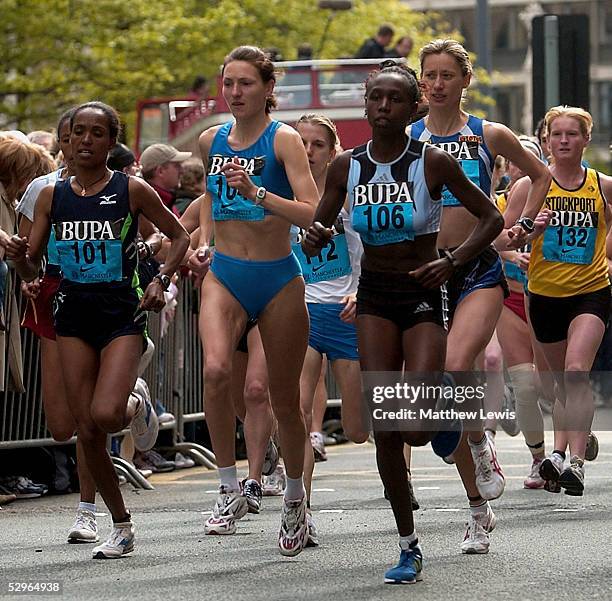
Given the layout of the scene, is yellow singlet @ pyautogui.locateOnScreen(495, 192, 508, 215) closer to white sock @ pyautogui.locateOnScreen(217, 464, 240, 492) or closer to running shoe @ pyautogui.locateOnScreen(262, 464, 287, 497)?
running shoe @ pyautogui.locateOnScreen(262, 464, 287, 497)

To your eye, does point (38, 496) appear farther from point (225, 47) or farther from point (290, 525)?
point (225, 47)

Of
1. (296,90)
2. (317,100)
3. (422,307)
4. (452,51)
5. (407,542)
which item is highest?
(296,90)

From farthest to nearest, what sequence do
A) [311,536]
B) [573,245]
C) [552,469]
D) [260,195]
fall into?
1. [573,245]
2. [552,469]
3. [311,536]
4. [260,195]

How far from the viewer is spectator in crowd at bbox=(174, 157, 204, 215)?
14422 millimetres

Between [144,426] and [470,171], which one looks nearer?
[470,171]

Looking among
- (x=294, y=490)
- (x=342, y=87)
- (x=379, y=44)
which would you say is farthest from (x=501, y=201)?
(x=342, y=87)

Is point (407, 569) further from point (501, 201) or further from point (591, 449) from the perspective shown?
point (501, 201)

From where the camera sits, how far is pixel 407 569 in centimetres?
754

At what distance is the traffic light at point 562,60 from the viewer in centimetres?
1530

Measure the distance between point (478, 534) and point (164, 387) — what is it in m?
6.11

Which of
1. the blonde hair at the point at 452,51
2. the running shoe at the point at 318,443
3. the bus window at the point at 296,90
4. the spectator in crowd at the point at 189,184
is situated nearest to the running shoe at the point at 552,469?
the running shoe at the point at 318,443

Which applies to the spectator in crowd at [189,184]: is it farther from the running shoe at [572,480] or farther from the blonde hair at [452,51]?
the blonde hair at [452,51]

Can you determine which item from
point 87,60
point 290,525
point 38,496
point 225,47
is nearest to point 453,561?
point 290,525

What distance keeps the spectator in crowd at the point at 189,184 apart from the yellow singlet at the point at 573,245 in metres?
4.08
